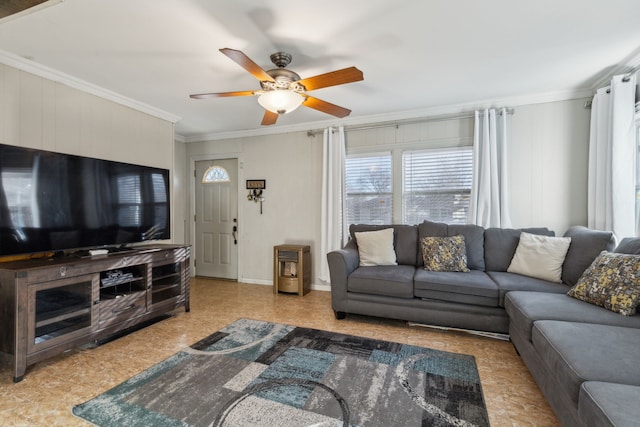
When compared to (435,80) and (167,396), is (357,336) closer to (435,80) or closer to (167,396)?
(167,396)

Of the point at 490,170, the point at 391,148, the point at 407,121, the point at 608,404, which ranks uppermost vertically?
the point at 407,121

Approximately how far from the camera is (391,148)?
3992mm

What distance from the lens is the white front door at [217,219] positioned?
195 inches

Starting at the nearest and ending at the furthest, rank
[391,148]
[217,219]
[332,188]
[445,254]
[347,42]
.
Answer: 1. [347,42]
2. [445,254]
3. [391,148]
4. [332,188]
5. [217,219]

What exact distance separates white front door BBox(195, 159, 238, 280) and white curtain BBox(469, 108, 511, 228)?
11.8ft

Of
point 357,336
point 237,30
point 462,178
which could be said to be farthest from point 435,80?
point 357,336

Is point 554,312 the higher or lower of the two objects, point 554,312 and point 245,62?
the lower

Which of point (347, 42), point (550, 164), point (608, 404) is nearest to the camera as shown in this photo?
A: point (608, 404)

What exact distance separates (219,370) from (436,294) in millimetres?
2005

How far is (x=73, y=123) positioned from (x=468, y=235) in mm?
4333

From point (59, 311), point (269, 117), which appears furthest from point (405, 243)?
point (59, 311)

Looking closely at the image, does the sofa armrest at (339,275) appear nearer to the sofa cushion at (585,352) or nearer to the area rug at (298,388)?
the area rug at (298,388)

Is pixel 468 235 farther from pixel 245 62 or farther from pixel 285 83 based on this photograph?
pixel 245 62

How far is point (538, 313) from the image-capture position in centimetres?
194
